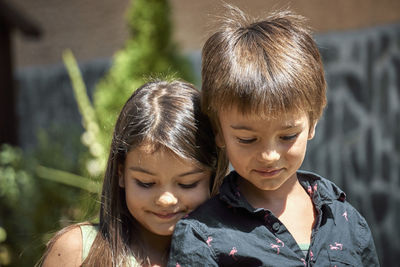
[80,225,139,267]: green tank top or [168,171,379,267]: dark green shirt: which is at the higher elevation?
[168,171,379,267]: dark green shirt

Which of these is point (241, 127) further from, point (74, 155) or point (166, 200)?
point (74, 155)

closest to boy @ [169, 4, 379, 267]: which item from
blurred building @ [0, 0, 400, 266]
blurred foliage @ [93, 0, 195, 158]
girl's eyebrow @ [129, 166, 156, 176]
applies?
girl's eyebrow @ [129, 166, 156, 176]

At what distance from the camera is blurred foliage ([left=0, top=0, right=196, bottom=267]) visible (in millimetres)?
4551

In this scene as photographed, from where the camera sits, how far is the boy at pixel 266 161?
1972 millimetres

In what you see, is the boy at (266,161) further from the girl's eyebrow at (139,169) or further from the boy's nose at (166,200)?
the girl's eyebrow at (139,169)

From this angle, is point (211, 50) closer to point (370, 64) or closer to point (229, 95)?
point (229, 95)

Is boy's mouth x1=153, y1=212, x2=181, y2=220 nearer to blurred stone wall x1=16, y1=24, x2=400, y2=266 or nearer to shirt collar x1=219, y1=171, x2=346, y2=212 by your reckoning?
shirt collar x1=219, y1=171, x2=346, y2=212

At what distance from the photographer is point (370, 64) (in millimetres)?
6086

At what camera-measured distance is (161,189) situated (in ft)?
7.39

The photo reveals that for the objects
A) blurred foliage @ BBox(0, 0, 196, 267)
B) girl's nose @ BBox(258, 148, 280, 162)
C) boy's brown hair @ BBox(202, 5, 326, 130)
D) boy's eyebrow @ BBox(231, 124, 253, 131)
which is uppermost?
boy's brown hair @ BBox(202, 5, 326, 130)

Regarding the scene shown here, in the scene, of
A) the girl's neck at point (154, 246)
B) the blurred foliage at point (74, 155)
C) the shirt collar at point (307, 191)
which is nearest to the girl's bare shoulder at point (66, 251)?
the girl's neck at point (154, 246)

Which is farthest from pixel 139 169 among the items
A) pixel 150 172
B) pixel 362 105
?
pixel 362 105

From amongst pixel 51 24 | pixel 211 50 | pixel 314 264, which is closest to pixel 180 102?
pixel 211 50

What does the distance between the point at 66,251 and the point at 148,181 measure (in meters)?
0.46
